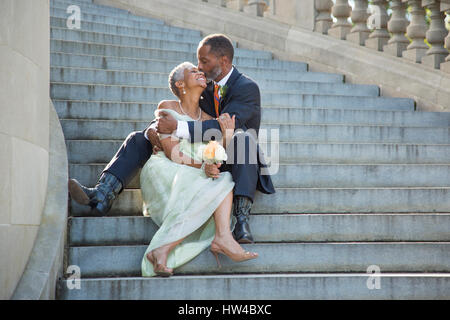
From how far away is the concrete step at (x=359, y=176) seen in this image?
17.9 ft

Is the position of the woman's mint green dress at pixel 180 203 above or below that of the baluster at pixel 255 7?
below

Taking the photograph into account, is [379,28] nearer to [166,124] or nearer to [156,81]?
[156,81]

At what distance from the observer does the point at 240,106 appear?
505 centimetres

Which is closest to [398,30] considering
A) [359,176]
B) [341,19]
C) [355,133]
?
[341,19]

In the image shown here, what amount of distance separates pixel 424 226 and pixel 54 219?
263 centimetres

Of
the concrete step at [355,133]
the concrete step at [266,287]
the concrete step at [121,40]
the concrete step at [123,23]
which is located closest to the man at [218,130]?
the concrete step at [266,287]

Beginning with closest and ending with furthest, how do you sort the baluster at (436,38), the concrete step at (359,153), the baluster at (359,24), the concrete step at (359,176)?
the concrete step at (359,176) < the concrete step at (359,153) < the baluster at (436,38) < the baluster at (359,24)

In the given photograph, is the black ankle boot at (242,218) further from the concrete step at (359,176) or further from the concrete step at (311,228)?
the concrete step at (359,176)

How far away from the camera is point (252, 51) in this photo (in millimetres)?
9039

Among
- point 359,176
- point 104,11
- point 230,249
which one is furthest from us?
point 104,11

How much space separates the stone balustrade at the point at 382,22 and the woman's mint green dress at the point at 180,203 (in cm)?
395

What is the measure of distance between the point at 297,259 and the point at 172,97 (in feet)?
8.99

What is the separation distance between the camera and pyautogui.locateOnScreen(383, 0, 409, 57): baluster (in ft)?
26.1
